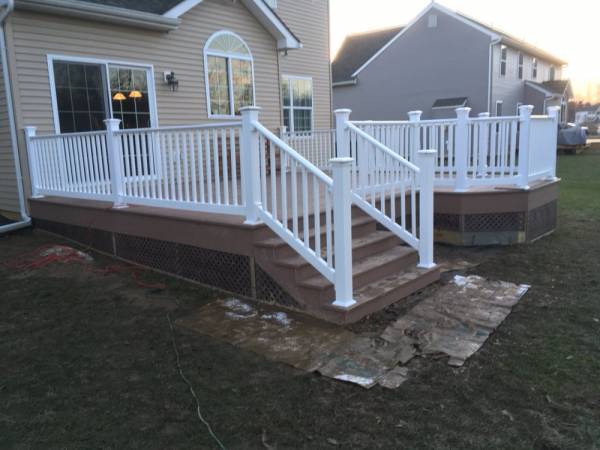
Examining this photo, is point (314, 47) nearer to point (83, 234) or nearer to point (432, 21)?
point (83, 234)

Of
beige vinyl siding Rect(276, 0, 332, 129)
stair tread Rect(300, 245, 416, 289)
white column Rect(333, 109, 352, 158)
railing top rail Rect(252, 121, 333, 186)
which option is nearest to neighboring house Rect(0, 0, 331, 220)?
beige vinyl siding Rect(276, 0, 332, 129)

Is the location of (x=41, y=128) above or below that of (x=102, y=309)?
above

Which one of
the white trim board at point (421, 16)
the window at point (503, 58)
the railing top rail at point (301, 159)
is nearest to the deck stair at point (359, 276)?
the railing top rail at point (301, 159)

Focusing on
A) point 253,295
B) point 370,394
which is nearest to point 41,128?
point 253,295

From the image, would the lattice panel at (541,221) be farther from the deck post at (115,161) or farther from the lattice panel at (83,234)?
the lattice panel at (83,234)

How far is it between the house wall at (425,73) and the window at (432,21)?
0.13 meters

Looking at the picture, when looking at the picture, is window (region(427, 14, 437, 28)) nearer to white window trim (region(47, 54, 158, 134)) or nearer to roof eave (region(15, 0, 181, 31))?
roof eave (region(15, 0, 181, 31))

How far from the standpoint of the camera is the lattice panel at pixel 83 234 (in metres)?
6.14

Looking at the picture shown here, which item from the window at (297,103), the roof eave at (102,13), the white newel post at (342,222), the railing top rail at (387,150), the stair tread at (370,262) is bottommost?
the stair tread at (370,262)

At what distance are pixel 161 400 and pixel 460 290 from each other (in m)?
3.04

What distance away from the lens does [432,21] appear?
22.3m

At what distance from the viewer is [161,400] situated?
2.96 meters

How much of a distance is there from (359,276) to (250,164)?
4.50ft

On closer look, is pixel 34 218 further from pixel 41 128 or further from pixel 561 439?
pixel 561 439
